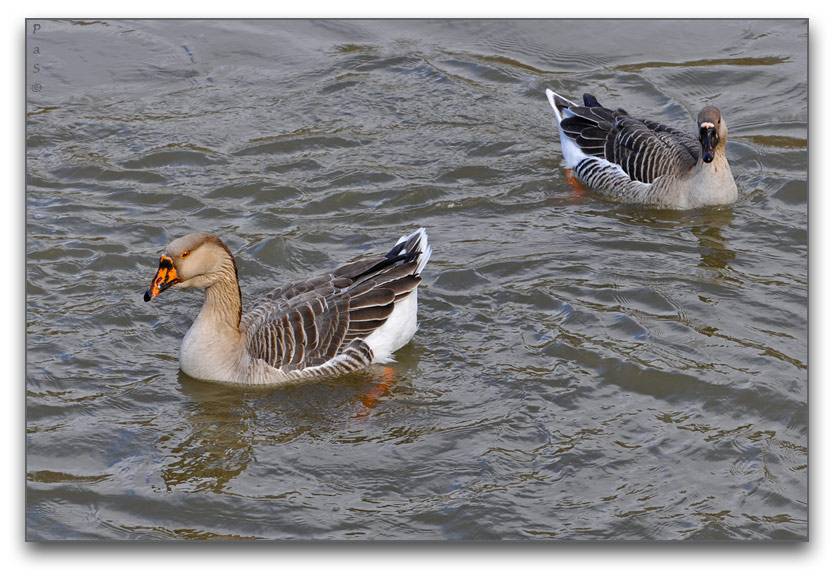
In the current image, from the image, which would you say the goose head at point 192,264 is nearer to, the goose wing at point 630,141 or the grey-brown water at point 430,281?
the grey-brown water at point 430,281

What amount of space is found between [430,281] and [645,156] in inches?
148

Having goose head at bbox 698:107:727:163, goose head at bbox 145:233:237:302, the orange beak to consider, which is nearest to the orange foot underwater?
goose head at bbox 145:233:237:302

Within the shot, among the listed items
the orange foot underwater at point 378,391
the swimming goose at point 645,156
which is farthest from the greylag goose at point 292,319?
the swimming goose at point 645,156

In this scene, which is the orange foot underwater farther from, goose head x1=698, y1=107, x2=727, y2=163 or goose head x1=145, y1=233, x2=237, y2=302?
goose head x1=698, y1=107, x2=727, y2=163

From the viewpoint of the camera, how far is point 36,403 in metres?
8.89

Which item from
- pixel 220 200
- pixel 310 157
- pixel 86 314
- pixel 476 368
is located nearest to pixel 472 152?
pixel 310 157

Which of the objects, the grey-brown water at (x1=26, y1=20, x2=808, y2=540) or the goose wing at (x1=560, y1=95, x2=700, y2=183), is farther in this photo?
the goose wing at (x1=560, y1=95, x2=700, y2=183)

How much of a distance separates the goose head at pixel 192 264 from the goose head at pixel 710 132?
19.9ft

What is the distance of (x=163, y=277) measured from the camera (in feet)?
28.6

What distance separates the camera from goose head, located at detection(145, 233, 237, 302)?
8.73 m

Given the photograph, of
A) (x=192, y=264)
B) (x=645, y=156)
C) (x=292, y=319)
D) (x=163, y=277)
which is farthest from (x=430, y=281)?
(x=645, y=156)

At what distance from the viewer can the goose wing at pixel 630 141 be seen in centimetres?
1285

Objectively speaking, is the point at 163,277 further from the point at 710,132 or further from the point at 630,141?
the point at 630,141

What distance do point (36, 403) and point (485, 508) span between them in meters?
4.09
